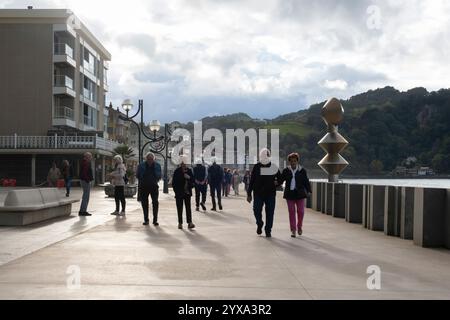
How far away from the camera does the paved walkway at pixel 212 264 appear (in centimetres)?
595

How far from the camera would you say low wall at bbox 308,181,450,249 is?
9648mm

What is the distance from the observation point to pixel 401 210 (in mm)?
11227

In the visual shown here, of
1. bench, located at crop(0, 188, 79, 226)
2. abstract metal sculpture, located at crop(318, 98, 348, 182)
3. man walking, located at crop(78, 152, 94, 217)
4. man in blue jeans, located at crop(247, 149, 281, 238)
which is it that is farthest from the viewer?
abstract metal sculpture, located at crop(318, 98, 348, 182)

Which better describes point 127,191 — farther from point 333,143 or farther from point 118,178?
point 118,178

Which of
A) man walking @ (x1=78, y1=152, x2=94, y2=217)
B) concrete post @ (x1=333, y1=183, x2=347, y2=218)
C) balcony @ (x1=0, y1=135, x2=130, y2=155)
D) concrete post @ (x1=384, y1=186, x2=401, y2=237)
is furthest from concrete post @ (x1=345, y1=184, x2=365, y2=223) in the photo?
balcony @ (x1=0, y1=135, x2=130, y2=155)

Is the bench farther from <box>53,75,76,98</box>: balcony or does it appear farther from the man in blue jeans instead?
<box>53,75,76,98</box>: balcony

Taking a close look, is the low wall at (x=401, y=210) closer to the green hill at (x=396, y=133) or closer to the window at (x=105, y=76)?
the green hill at (x=396, y=133)

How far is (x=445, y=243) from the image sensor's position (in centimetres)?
968

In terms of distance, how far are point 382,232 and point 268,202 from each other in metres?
2.75

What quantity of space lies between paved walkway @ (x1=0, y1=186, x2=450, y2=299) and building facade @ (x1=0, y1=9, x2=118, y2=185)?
3499cm

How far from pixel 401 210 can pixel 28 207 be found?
781 cm

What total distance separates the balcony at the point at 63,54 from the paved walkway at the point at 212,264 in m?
37.8
